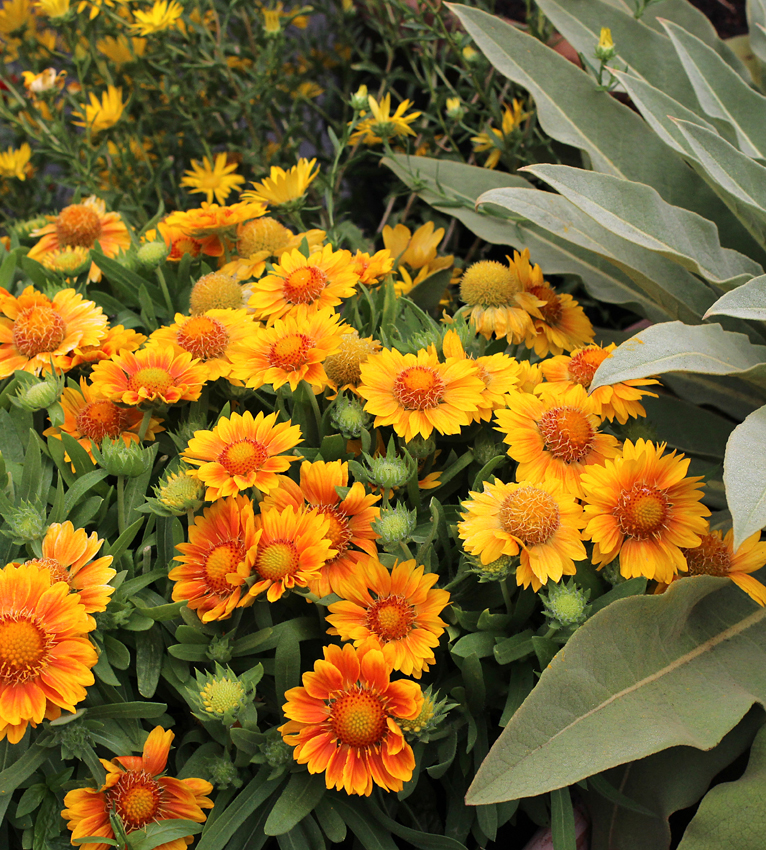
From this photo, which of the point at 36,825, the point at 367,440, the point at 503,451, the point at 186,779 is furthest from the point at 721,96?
the point at 36,825

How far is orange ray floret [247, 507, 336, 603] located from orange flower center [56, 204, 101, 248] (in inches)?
25.4

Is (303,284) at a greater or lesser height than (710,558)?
greater

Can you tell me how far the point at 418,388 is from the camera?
710 millimetres

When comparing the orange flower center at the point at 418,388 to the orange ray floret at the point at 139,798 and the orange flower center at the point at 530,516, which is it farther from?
the orange ray floret at the point at 139,798

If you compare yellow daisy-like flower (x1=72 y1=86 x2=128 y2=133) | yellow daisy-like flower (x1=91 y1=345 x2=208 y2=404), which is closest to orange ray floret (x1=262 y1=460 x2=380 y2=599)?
yellow daisy-like flower (x1=91 y1=345 x2=208 y2=404)

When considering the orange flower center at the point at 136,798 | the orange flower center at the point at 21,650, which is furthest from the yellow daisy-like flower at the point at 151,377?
the orange flower center at the point at 136,798

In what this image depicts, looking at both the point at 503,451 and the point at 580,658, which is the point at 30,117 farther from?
the point at 580,658

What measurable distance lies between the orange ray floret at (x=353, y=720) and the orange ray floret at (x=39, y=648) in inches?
6.7

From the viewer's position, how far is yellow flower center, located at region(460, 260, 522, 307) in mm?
914

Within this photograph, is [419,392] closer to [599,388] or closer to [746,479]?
[599,388]

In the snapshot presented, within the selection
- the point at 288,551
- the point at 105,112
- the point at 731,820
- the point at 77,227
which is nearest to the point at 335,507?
the point at 288,551

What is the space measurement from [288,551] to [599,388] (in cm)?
34

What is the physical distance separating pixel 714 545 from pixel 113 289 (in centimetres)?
84

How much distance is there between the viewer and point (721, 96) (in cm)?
106
